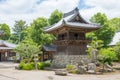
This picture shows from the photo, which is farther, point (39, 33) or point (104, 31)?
point (39, 33)

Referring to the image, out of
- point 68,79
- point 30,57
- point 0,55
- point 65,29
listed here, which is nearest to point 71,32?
point 65,29

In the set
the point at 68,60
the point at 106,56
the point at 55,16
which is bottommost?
the point at 68,60

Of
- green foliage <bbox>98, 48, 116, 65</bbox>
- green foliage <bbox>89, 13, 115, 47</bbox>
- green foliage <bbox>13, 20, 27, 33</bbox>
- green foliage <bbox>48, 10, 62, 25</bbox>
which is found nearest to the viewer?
green foliage <bbox>98, 48, 116, 65</bbox>

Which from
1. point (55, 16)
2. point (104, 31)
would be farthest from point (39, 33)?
point (104, 31)

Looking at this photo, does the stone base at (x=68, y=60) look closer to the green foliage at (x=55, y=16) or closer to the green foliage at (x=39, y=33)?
the green foliage at (x=39, y=33)

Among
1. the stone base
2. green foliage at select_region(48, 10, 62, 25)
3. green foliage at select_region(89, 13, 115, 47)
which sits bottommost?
the stone base

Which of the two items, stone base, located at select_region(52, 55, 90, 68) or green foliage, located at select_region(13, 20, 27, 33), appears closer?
stone base, located at select_region(52, 55, 90, 68)

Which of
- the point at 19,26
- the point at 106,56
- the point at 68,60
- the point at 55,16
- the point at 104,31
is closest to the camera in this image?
the point at 106,56

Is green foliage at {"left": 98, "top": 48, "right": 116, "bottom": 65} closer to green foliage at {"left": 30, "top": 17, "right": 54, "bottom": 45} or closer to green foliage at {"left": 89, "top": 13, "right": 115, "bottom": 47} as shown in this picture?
green foliage at {"left": 89, "top": 13, "right": 115, "bottom": 47}

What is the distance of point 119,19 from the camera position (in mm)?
77750

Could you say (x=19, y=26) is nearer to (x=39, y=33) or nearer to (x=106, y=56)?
(x=39, y=33)

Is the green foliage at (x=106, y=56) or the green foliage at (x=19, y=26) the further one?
the green foliage at (x=19, y=26)

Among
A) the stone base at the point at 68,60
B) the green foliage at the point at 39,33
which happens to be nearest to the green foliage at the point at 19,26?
the green foliage at the point at 39,33

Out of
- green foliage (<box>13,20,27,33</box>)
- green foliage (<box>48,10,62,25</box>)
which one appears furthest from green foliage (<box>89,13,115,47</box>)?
green foliage (<box>13,20,27,33</box>)
